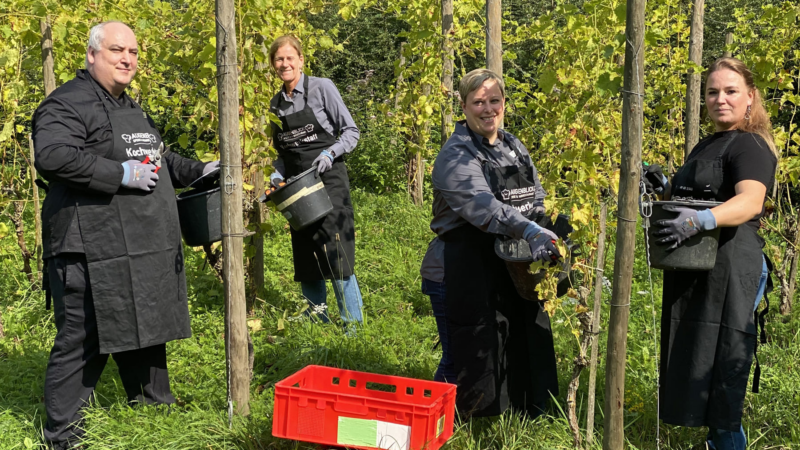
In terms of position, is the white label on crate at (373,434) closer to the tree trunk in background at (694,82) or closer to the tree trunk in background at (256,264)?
the tree trunk in background at (256,264)

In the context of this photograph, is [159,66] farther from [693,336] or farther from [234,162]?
[693,336]

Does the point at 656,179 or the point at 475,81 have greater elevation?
the point at 475,81

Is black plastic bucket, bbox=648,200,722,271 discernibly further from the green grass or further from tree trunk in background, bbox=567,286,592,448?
the green grass

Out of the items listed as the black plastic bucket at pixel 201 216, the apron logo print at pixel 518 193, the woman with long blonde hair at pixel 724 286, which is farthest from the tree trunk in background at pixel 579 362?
the black plastic bucket at pixel 201 216

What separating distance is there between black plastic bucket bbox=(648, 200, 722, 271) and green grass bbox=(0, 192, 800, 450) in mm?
603

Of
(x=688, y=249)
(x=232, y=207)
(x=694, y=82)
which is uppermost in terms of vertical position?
(x=694, y=82)

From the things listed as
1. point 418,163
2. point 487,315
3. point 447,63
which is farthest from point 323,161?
point 418,163

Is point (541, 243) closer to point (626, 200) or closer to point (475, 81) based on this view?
point (626, 200)

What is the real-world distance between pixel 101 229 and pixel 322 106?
1854 mm

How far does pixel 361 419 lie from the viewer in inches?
105

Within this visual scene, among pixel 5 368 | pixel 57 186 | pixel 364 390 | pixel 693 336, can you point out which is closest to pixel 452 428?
pixel 364 390

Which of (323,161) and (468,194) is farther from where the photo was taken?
(323,161)

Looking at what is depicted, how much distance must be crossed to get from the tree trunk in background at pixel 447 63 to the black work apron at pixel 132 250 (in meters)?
3.16

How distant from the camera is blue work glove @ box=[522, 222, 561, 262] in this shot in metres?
2.59
